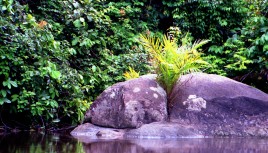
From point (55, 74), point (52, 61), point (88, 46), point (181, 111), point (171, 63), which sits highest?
point (88, 46)

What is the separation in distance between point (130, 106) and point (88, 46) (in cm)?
256

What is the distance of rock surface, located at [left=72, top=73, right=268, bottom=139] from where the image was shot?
19.6 feet

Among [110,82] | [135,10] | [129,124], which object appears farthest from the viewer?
[135,10]

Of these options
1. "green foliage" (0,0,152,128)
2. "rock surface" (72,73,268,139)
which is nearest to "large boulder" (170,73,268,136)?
"rock surface" (72,73,268,139)

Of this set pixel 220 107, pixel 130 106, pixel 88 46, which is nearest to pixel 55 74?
pixel 130 106

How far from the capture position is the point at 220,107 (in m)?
6.40

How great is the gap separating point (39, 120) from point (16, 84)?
1133mm

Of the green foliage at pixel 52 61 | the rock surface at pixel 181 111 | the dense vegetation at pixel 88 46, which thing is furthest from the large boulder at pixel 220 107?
the green foliage at pixel 52 61

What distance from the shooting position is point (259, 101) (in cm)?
641

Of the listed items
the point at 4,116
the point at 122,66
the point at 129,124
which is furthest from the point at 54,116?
the point at 122,66

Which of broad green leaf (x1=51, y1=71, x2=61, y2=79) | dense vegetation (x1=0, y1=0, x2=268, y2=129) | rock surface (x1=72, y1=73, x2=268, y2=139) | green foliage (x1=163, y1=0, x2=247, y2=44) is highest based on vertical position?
green foliage (x1=163, y1=0, x2=247, y2=44)

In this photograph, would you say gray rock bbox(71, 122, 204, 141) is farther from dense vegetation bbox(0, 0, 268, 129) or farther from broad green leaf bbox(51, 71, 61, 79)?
dense vegetation bbox(0, 0, 268, 129)

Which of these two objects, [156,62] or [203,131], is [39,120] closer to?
[156,62]

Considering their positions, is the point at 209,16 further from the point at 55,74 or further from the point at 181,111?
the point at 55,74
